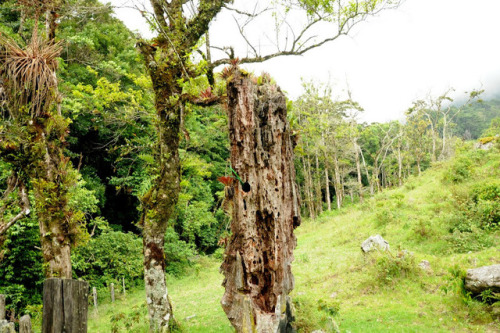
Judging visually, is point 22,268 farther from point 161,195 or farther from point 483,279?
point 483,279

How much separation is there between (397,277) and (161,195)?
793cm

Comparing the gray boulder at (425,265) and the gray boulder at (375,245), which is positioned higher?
the gray boulder at (375,245)

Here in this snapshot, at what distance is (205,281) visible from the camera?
624 inches

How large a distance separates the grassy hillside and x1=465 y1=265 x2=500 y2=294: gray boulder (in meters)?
0.27

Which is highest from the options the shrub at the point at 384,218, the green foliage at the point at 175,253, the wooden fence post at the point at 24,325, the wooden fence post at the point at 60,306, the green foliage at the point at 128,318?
the wooden fence post at the point at 60,306

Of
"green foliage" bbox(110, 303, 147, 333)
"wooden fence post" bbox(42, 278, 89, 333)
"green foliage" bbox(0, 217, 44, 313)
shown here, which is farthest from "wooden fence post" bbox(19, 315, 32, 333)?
"green foliage" bbox(0, 217, 44, 313)

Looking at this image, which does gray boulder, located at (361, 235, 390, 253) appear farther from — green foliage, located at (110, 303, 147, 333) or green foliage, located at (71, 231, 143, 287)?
green foliage, located at (71, 231, 143, 287)

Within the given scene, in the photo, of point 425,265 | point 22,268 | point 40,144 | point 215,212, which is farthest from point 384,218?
point 22,268

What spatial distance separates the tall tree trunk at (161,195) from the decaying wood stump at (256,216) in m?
2.81

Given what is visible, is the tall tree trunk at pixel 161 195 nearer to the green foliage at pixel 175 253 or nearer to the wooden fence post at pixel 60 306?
the wooden fence post at pixel 60 306

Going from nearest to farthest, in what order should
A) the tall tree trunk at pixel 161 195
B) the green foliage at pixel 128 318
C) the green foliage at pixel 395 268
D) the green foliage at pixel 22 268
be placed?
the tall tree trunk at pixel 161 195 < the green foliage at pixel 128 318 < the green foliage at pixel 395 268 < the green foliage at pixel 22 268

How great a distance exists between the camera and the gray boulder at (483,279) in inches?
274

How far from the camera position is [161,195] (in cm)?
659

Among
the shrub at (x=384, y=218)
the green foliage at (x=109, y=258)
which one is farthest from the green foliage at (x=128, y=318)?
the shrub at (x=384, y=218)
